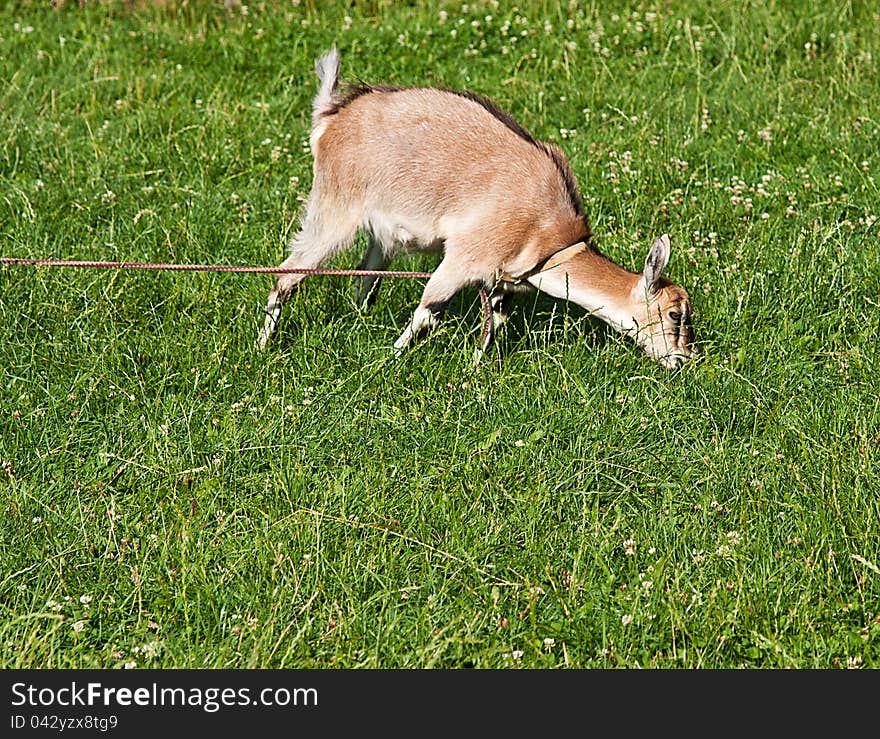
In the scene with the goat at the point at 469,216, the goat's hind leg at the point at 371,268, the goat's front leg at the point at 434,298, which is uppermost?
the goat at the point at 469,216

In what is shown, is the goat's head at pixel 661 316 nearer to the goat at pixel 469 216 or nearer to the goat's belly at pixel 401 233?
the goat at pixel 469 216

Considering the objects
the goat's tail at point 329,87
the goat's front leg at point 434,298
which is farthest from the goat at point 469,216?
the goat's tail at point 329,87

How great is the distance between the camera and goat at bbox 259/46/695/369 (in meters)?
5.23

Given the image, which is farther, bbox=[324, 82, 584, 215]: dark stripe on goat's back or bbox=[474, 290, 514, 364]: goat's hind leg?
bbox=[324, 82, 584, 215]: dark stripe on goat's back

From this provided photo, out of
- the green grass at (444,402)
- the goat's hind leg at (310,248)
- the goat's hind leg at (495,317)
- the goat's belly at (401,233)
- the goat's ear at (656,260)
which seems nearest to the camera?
the green grass at (444,402)

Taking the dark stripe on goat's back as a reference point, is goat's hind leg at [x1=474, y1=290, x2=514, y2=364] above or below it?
below

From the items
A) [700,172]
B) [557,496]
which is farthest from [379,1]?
[557,496]

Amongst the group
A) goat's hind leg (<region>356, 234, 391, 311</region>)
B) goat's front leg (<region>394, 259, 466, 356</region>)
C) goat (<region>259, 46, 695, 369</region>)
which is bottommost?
goat's hind leg (<region>356, 234, 391, 311</region>)

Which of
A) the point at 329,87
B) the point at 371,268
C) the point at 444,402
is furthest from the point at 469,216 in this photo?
the point at 329,87

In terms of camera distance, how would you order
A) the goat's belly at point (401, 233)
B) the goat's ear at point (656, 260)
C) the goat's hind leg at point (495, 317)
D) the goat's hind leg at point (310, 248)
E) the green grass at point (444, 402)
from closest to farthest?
the green grass at point (444, 402) → the goat's ear at point (656, 260) → the goat's hind leg at point (495, 317) → the goat's belly at point (401, 233) → the goat's hind leg at point (310, 248)

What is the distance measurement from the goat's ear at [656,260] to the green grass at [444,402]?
32 cm

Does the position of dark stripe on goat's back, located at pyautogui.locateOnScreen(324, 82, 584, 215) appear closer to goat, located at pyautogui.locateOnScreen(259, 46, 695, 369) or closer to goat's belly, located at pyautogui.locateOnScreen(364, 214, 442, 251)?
goat, located at pyautogui.locateOnScreen(259, 46, 695, 369)

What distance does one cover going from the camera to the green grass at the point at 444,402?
3662 millimetres

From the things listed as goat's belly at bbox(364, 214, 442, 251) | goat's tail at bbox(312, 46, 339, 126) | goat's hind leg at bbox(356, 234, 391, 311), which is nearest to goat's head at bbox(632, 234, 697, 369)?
goat's belly at bbox(364, 214, 442, 251)
